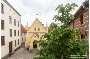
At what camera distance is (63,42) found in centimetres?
569

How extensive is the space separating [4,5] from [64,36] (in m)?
15.2

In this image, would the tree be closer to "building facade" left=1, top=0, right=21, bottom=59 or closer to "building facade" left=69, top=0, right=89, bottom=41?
"building facade" left=69, top=0, right=89, bottom=41

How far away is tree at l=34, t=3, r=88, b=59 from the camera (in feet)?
18.0

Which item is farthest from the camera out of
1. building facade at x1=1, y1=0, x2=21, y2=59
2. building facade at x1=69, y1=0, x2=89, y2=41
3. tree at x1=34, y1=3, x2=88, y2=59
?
building facade at x1=1, y1=0, x2=21, y2=59

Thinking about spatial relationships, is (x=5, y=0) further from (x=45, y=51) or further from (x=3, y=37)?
(x=45, y=51)

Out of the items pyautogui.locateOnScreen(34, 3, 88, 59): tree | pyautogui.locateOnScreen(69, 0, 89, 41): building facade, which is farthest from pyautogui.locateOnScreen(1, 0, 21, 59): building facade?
pyautogui.locateOnScreen(34, 3, 88, 59): tree

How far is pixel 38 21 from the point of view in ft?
103

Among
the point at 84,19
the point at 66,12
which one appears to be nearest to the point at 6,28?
the point at 84,19

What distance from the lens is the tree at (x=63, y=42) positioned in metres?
5.47

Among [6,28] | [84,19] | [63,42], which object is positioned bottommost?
[63,42]

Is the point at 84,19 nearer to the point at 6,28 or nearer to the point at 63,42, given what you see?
the point at 63,42

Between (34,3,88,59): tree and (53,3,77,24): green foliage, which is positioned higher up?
(53,3,77,24): green foliage

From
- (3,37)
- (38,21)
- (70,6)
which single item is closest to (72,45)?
(70,6)

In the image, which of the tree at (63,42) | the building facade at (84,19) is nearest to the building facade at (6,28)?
the building facade at (84,19)
